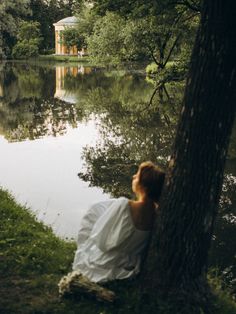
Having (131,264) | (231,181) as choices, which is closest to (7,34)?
(231,181)

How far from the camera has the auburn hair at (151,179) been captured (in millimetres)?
4738

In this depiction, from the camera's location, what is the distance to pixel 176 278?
464cm

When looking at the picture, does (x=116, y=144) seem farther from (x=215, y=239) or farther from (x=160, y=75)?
(x=160, y=75)

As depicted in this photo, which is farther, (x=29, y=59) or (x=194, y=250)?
(x=29, y=59)

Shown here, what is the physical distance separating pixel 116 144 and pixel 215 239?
797 cm

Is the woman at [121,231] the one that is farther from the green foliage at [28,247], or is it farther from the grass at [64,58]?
the grass at [64,58]

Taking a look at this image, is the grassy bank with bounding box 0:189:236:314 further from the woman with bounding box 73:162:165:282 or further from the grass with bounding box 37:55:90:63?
the grass with bounding box 37:55:90:63

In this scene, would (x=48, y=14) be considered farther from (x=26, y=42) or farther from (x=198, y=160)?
(x=198, y=160)

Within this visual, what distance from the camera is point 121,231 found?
4.84 meters

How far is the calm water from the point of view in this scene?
9391 mm

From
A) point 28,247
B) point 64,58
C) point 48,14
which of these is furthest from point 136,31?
point 48,14

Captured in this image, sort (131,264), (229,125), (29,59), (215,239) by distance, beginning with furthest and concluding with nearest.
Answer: (29,59) < (215,239) < (131,264) < (229,125)

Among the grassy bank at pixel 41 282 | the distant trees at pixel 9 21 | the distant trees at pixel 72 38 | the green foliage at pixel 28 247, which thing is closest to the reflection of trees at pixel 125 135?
the green foliage at pixel 28 247

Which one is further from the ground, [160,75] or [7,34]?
[7,34]
